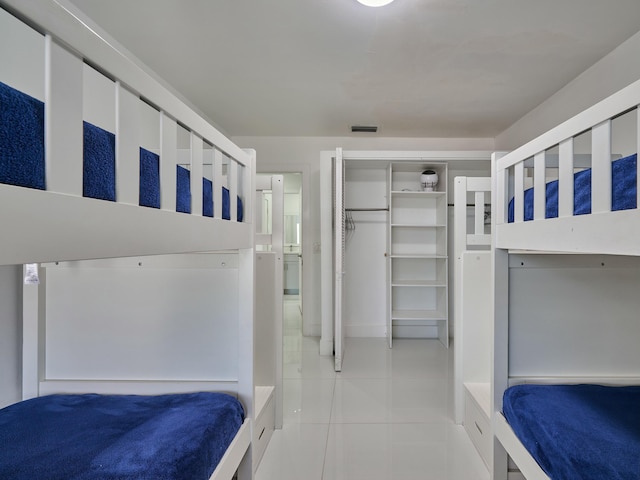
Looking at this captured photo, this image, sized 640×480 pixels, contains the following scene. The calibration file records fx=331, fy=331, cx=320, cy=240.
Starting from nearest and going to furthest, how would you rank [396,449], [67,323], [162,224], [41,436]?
[162,224] < [41,436] < [67,323] < [396,449]

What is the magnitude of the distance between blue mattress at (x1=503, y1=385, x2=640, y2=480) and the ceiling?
175cm

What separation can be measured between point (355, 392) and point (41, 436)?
1.70 m

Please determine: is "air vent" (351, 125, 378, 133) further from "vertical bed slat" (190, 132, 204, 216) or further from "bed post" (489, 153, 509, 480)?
"vertical bed slat" (190, 132, 204, 216)

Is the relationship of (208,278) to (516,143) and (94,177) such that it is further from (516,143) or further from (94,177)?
(516,143)

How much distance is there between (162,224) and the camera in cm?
75

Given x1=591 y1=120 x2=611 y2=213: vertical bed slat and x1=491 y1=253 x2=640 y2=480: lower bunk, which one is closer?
x1=591 y1=120 x2=611 y2=213: vertical bed slat

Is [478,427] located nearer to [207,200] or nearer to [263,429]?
[263,429]

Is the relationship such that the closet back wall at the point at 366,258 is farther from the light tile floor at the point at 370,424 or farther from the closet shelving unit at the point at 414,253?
the light tile floor at the point at 370,424

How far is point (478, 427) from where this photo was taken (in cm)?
158

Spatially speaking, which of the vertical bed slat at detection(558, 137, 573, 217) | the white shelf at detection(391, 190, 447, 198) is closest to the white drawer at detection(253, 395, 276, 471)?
the vertical bed slat at detection(558, 137, 573, 217)

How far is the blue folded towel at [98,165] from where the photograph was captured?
0.56 meters

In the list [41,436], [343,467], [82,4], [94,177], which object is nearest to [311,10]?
[82,4]

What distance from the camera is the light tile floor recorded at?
1.46 metres

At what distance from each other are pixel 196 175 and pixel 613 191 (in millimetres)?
1059
